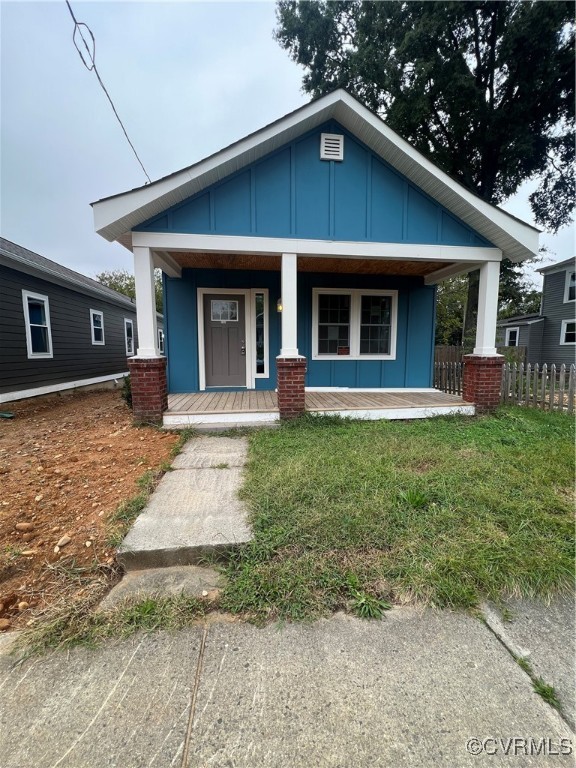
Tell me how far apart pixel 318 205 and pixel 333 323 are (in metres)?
2.69

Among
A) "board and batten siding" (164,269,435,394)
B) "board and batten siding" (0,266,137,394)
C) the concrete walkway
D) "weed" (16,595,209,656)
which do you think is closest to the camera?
the concrete walkway

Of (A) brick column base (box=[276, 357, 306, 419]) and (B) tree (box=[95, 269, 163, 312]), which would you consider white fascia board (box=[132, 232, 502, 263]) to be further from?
(B) tree (box=[95, 269, 163, 312])

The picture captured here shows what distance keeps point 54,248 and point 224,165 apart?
35144 millimetres

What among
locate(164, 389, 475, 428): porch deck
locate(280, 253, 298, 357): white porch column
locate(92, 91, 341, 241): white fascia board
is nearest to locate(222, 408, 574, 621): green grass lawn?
locate(164, 389, 475, 428): porch deck

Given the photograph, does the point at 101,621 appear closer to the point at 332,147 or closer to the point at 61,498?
the point at 61,498

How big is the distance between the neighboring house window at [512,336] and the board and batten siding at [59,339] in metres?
20.3

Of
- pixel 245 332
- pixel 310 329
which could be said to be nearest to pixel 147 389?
pixel 245 332

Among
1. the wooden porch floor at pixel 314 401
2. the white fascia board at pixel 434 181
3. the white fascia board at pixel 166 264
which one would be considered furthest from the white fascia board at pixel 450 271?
the white fascia board at pixel 166 264

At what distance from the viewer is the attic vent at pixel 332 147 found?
217 inches

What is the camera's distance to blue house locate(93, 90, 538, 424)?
16.8 feet

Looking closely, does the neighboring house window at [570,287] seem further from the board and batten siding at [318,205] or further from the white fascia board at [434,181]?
the board and batten siding at [318,205]

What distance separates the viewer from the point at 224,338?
24.1ft

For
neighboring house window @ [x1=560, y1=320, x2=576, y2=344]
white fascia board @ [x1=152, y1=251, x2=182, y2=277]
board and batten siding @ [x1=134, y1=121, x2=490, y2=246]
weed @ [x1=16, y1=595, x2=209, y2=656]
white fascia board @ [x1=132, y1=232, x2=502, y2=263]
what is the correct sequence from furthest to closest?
neighboring house window @ [x1=560, y1=320, x2=576, y2=344]
white fascia board @ [x1=152, y1=251, x2=182, y2=277]
board and batten siding @ [x1=134, y1=121, x2=490, y2=246]
white fascia board @ [x1=132, y1=232, x2=502, y2=263]
weed @ [x1=16, y1=595, x2=209, y2=656]

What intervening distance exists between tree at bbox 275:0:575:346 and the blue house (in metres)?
8.80
